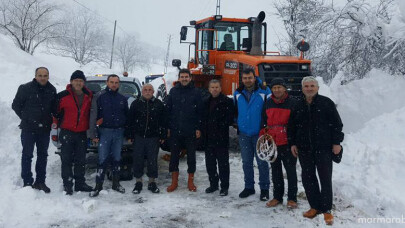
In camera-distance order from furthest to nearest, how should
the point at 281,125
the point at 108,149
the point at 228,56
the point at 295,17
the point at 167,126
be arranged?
1. the point at 295,17
2. the point at 228,56
3. the point at 167,126
4. the point at 108,149
5. the point at 281,125

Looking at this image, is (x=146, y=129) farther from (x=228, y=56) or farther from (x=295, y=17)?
(x=295, y=17)

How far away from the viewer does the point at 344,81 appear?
42.5ft

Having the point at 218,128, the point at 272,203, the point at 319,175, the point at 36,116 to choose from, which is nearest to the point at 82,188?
the point at 36,116

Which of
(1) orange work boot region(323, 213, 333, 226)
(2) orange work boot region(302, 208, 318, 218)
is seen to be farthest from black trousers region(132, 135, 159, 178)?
(1) orange work boot region(323, 213, 333, 226)

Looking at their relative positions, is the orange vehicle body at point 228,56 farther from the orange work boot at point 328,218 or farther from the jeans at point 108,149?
the orange work boot at point 328,218

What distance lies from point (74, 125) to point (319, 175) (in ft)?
12.2

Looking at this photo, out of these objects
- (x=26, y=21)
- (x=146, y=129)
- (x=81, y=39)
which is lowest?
(x=146, y=129)

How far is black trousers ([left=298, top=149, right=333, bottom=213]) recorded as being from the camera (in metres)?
4.39

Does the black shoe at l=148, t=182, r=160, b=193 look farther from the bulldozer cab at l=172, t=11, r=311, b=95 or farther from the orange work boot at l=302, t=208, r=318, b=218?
the bulldozer cab at l=172, t=11, r=311, b=95

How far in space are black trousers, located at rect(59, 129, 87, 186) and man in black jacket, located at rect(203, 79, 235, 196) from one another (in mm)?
2032

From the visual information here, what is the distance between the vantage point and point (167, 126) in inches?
234

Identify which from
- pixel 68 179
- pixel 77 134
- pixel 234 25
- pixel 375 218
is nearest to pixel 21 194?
pixel 68 179

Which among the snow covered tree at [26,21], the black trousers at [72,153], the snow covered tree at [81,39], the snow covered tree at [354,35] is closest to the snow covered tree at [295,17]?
the snow covered tree at [354,35]

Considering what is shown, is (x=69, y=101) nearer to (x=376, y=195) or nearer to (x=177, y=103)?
(x=177, y=103)
